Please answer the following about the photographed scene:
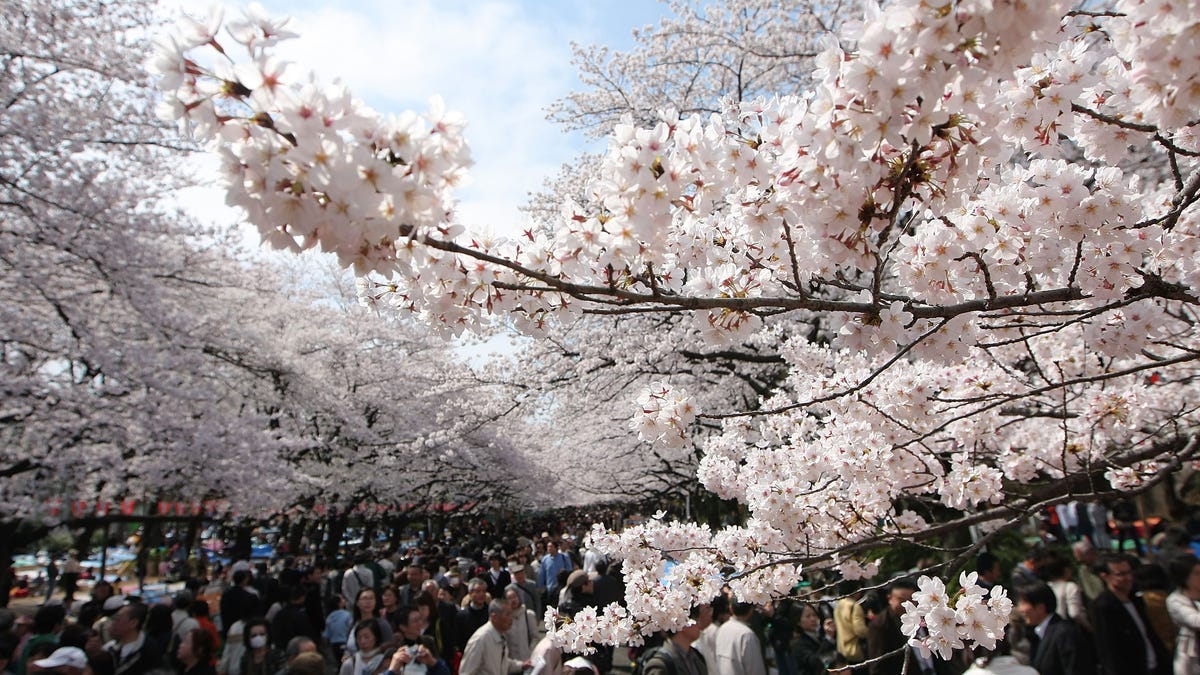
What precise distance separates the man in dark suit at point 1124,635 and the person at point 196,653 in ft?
21.4

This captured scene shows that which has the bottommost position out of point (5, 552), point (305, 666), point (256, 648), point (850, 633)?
point (850, 633)

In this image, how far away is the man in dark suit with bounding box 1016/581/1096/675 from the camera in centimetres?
490

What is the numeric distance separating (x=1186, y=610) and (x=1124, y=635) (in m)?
0.49

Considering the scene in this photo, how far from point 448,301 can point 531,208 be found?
11.6m

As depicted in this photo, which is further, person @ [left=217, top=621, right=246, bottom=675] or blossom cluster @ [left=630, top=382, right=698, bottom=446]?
person @ [left=217, top=621, right=246, bottom=675]

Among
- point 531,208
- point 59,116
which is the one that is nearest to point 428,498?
point 531,208

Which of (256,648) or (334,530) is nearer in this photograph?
(256,648)

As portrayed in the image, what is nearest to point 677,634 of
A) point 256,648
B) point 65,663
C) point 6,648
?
point 256,648

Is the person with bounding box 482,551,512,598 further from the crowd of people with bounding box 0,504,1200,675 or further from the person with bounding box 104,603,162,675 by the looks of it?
the person with bounding box 104,603,162,675

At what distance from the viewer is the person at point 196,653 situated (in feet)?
16.7

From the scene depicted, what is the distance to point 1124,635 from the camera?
4.97 metres

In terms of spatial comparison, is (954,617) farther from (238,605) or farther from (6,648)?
(238,605)

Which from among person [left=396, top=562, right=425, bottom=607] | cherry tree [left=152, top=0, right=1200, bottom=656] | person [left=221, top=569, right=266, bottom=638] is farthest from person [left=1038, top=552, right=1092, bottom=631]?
person [left=221, top=569, right=266, bottom=638]

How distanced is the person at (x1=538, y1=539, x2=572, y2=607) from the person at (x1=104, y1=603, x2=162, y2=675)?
6613 mm
